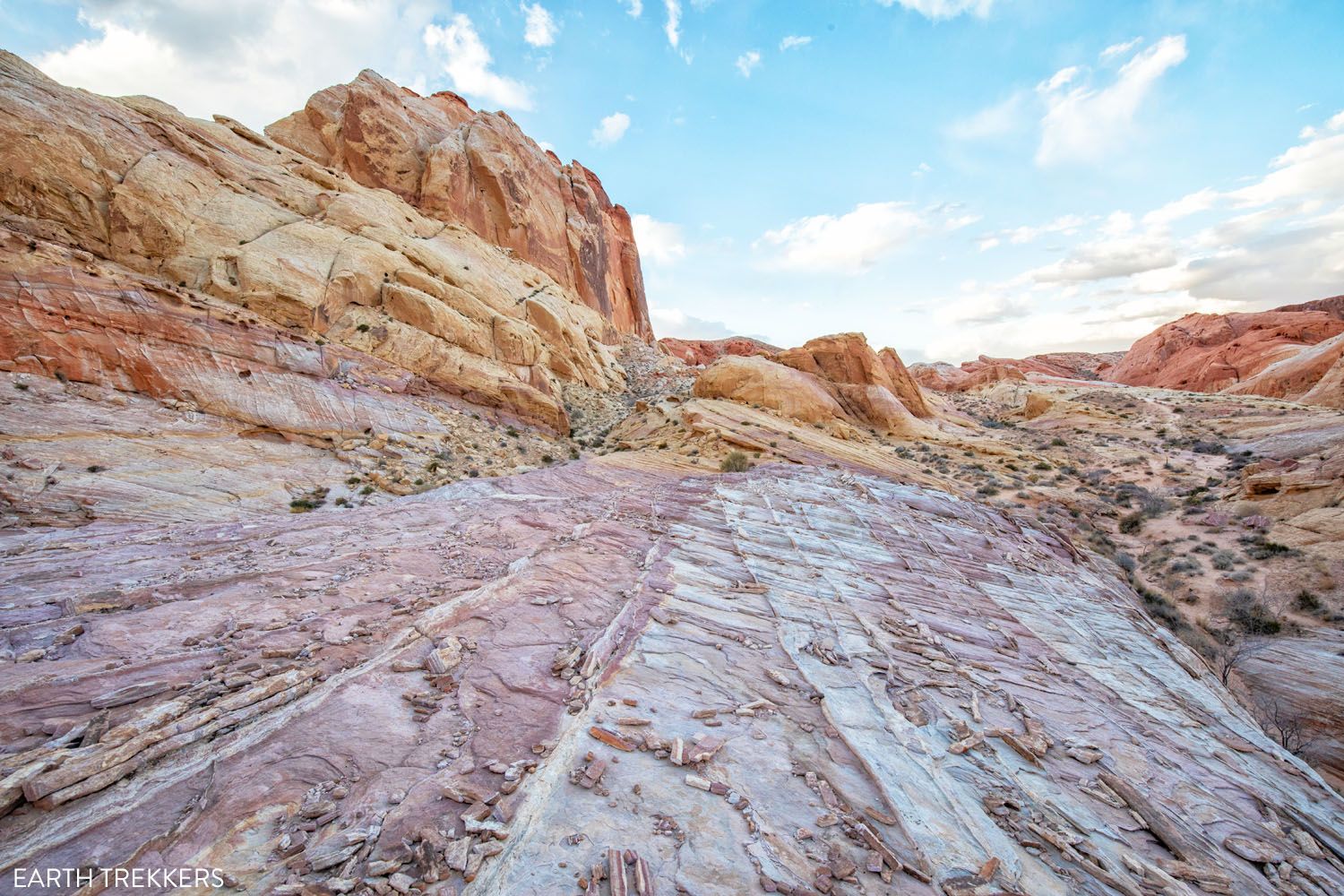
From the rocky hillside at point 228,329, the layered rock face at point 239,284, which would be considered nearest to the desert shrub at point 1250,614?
the rocky hillside at point 228,329

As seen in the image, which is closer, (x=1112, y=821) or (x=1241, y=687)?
(x=1112, y=821)

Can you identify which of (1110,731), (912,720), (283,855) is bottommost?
(1110,731)

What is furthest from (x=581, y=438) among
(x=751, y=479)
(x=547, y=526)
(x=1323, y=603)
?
(x=1323, y=603)

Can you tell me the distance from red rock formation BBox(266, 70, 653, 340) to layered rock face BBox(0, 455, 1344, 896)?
130ft

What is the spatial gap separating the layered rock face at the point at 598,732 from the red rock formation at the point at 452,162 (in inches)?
A: 1563

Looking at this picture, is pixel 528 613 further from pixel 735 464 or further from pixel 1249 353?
pixel 1249 353

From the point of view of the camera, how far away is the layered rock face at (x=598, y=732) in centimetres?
357

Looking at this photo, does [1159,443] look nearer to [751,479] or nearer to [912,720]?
[751,479]

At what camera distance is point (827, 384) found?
105ft

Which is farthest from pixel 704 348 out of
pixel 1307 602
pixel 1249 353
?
pixel 1307 602

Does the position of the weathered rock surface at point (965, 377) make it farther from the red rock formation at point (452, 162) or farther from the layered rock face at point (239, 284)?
the layered rock face at point (239, 284)

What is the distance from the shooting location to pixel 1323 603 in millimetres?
12086

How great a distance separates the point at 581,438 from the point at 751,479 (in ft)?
42.7

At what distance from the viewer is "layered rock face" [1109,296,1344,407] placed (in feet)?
143
